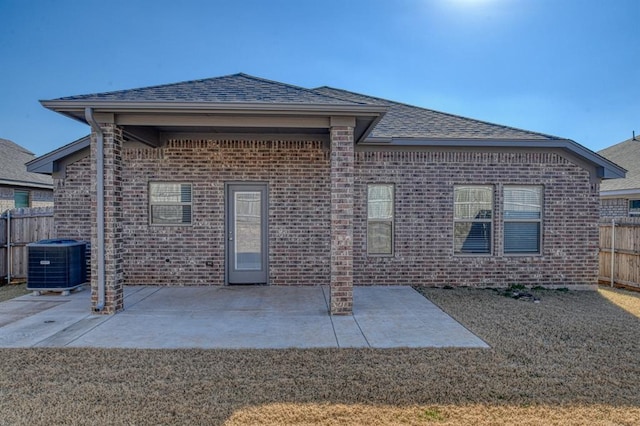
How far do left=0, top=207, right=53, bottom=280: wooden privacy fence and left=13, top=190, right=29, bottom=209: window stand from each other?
6411 millimetres

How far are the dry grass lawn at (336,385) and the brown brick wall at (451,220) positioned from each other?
3.34m

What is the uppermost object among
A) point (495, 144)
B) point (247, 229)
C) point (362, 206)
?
point (495, 144)

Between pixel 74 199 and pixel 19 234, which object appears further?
pixel 19 234

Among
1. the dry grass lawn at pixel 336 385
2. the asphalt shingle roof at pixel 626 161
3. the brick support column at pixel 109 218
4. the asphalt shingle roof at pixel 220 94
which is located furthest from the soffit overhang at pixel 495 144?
the asphalt shingle roof at pixel 626 161

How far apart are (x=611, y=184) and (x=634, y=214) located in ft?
4.58

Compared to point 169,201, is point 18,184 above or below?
above

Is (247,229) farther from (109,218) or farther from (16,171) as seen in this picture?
(16,171)

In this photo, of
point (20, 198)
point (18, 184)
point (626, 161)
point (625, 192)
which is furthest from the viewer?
point (626, 161)

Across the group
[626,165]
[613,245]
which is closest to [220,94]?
[613,245]

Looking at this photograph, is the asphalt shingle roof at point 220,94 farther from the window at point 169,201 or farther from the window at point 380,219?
the window at point 380,219

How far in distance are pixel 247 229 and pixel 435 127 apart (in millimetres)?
4945

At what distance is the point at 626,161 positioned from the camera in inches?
584

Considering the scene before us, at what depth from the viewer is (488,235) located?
28.0ft

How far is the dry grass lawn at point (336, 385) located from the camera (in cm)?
311
